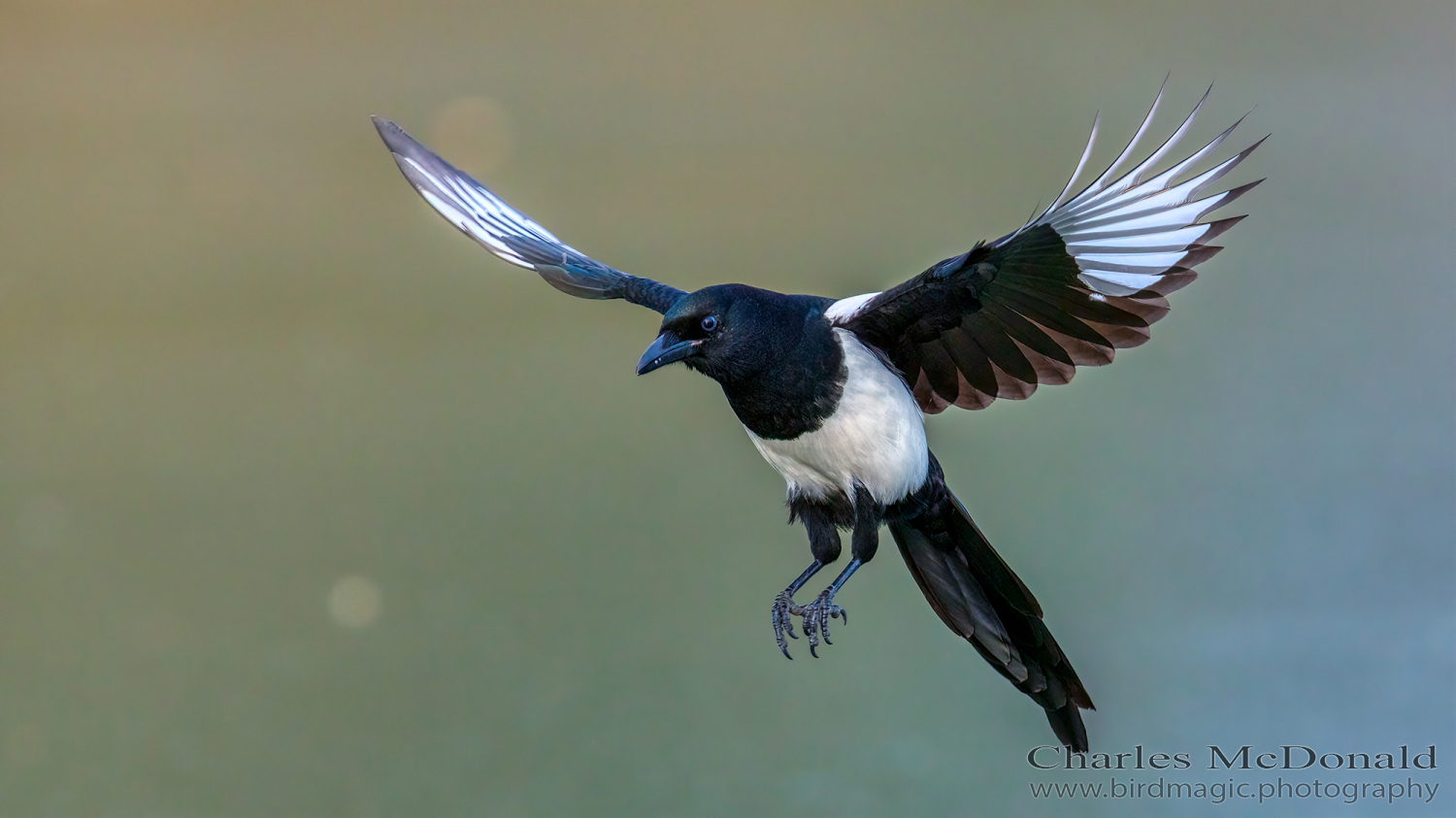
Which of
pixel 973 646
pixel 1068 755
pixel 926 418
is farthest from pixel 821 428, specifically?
pixel 1068 755

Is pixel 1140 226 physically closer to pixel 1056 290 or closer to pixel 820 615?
pixel 1056 290

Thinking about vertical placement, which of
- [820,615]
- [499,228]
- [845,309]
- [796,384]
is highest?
[499,228]

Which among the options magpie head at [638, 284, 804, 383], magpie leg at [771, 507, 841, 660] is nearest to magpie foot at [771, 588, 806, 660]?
magpie leg at [771, 507, 841, 660]

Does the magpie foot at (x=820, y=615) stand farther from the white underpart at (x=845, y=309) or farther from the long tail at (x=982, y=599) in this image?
the white underpart at (x=845, y=309)

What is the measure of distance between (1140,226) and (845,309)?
0.30 metres

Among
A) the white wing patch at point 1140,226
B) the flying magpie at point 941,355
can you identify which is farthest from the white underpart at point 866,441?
the white wing patch at point 1140,226

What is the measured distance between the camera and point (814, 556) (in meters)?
1.21

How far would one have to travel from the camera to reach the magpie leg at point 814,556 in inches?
45.4

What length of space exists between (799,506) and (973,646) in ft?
0.89

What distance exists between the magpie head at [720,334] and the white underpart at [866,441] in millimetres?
96

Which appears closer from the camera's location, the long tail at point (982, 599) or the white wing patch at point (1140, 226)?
the white wing patch at point (1140, 226)

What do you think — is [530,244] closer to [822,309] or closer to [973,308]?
[822,309]

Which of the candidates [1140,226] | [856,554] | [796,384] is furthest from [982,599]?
[1140,226]

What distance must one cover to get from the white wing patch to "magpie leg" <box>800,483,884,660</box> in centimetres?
32
